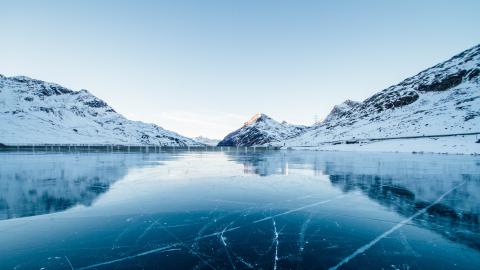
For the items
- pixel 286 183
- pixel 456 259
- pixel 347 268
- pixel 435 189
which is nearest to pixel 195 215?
pixel 347 268

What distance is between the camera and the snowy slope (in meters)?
86.4

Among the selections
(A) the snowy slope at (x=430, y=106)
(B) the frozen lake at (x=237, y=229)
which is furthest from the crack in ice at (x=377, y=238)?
(A) the snowy slope at (x=430, y=106)

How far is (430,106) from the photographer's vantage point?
120 metres

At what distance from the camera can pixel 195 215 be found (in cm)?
721

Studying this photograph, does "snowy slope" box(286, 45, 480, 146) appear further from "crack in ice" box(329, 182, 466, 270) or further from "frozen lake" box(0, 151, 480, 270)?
"frozen lake" box(0, 151, 480, 270)

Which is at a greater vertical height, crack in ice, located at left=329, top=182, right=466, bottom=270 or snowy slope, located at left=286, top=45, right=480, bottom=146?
snowy slope, located at left=286, top=45, right=480, bottom=146

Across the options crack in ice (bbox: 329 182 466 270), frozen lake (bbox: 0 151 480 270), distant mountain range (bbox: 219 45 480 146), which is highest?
distant mountain range (bbox: 219 45 480 146)

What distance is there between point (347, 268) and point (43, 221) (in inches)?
269

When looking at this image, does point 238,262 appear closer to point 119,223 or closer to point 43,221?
point 119,223

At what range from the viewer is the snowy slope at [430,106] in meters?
86.4

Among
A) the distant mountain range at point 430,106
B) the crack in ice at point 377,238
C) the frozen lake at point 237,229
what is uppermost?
the distant mountain range at point 430,106

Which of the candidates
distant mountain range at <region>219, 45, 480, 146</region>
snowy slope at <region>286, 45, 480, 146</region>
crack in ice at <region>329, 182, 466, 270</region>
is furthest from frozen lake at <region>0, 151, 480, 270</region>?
distant mountain range at <region>219, 45, 480, 146</region>

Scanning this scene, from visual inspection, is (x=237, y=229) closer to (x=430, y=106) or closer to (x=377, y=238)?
(x=377, y=238)

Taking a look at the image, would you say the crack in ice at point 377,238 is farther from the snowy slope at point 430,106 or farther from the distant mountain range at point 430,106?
the distant mountain range at point 430,106
